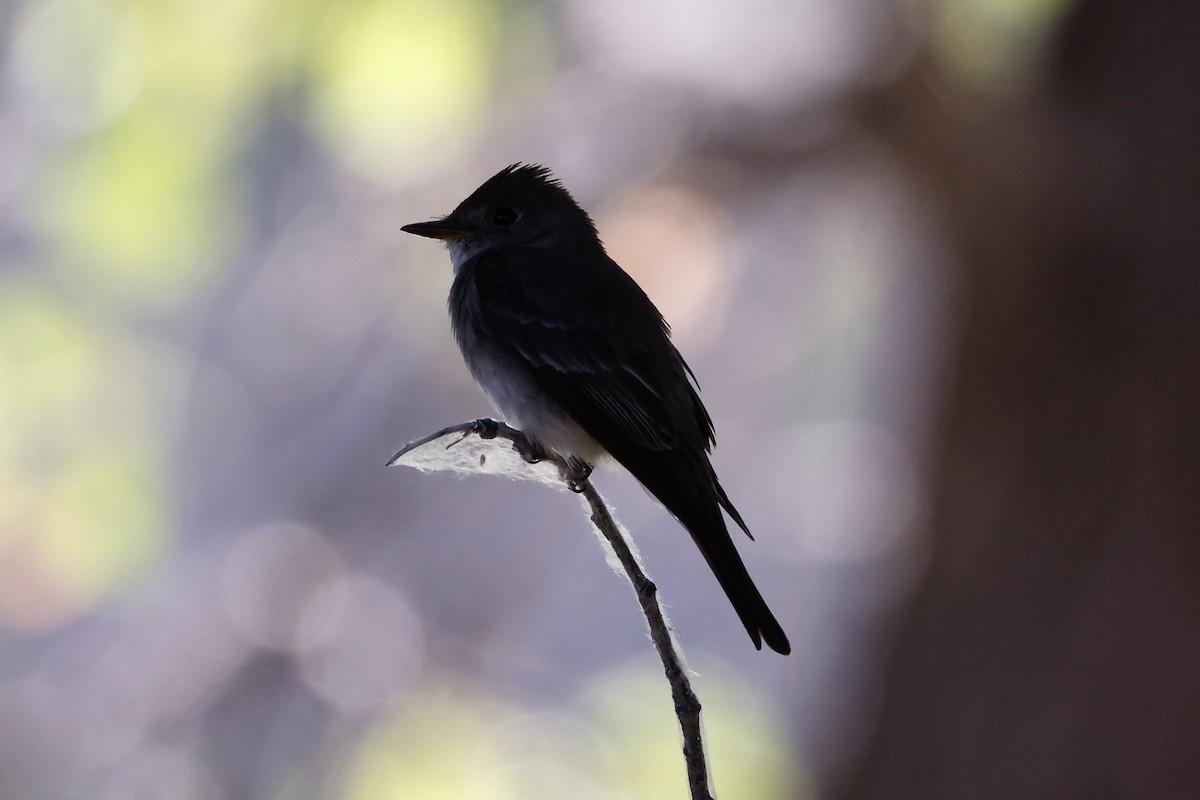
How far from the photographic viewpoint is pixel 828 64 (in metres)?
2.79

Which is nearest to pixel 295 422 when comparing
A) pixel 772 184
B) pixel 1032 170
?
pixel 772 184

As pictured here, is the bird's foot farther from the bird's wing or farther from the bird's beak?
the bird's beak

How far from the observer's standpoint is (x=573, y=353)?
5.89 feet

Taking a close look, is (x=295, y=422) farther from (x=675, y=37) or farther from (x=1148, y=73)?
(x=1148, y=73)

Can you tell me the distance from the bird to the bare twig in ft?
0.65

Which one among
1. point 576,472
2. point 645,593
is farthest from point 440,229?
point 645,593

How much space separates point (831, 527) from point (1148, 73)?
4.26 feet

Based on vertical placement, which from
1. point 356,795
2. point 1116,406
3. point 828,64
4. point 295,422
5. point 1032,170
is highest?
point 828,64

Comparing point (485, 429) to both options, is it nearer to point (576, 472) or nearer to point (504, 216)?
point (576, 472)

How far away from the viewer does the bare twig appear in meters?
1.00

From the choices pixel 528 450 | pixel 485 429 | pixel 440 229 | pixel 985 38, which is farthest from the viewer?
pixel 985 38

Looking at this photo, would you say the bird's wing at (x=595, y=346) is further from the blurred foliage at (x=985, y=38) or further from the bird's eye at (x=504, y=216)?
the blurred foliage at (x=985, y=38)

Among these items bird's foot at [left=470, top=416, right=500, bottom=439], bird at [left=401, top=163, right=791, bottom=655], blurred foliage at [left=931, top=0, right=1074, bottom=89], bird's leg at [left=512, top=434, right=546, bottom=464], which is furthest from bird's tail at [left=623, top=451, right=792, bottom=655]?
blurred foliage at [left=931, top=0, right=1074, bottom=89]

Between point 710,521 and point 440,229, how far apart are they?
73cm
